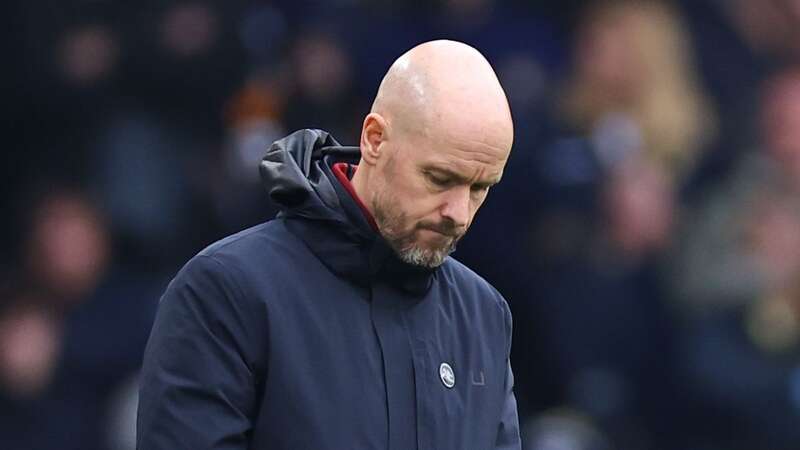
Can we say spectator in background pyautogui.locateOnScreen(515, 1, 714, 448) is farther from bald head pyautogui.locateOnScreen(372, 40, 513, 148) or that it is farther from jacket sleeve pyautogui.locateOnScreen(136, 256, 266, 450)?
jacket sleeve pyautogui.locateOnScreen(136, 256, 266, 450)

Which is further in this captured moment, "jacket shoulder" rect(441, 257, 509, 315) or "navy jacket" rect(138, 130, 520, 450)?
"jacket shoulder" rect(441, 257, 509, 315)

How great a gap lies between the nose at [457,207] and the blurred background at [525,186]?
264cm

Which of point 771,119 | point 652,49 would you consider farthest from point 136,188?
point 771,119

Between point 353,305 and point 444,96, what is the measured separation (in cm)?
37

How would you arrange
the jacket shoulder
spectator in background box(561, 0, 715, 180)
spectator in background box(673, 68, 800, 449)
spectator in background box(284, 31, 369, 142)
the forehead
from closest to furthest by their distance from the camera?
the forehead → the jacket shoulder → spectator in background box(284, 31, 369, 142) → spectator in background box(673, 68, 800, 449) → spectator in background box(561, 0, 715, 180)

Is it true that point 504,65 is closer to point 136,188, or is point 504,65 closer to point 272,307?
point 136,188

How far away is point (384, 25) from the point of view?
5738 millimetres

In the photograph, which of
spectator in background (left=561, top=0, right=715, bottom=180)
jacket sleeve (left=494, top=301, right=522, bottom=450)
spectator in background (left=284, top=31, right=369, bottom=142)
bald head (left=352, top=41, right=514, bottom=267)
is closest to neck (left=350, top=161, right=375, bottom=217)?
bald head (left=352, top=41, right=514, bottom=267)

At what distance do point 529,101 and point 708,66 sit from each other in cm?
72

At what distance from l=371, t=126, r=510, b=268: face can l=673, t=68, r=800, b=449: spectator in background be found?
3.17m

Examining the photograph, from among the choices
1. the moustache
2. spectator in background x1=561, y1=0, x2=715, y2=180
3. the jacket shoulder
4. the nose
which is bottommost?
spectator in background x1=561, y1=0, x2=715, y2=180

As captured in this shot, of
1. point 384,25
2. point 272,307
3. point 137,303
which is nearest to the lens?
point 272,307

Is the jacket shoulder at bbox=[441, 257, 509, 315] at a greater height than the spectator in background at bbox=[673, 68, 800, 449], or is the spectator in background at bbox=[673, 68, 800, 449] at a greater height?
the jacket shoulder at bbox=[441, 257, 509, 315]

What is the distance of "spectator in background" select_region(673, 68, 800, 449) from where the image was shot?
224 inches
